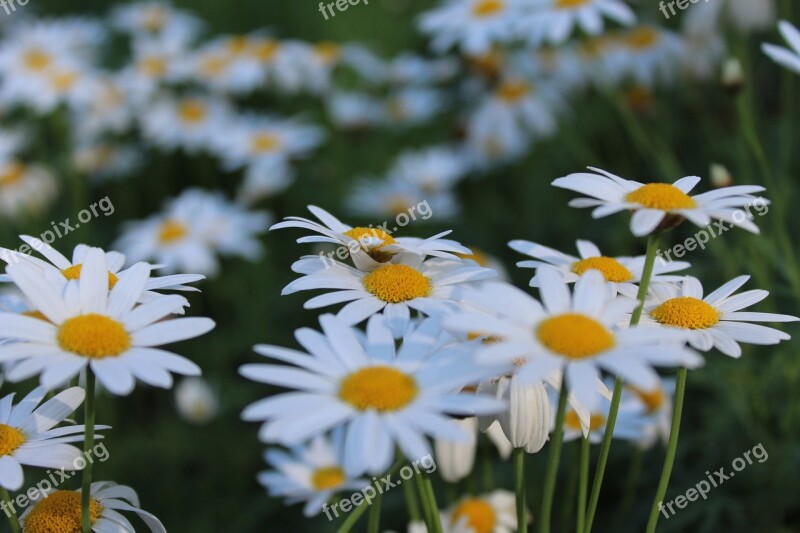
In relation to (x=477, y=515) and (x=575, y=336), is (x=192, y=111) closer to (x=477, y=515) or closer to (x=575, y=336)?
(x=477, y=515)

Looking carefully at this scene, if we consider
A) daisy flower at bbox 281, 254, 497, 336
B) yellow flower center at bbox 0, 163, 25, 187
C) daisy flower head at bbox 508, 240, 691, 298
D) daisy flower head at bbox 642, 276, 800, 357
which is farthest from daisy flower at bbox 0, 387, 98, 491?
yellow flower center at bbox 0, 163, 25, 187

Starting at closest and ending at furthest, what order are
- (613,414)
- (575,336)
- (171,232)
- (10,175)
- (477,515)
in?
1. (575,336)
2. (613,414)
3. (477,515)
4. (171,232)
5. (10,175)

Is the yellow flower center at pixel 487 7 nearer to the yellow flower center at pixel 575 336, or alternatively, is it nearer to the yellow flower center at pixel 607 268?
the yellow flower center at pixel 607 268

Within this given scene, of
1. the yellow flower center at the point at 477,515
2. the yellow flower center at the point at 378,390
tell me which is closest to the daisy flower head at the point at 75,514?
the yellow flower center at the point at 378,390

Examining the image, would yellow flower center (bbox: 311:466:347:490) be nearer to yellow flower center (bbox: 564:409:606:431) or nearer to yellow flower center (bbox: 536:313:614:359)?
yellow flower center (bbox: 564:409:606:431)

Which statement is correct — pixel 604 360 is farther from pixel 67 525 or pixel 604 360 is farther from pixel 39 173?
pixel 39 173

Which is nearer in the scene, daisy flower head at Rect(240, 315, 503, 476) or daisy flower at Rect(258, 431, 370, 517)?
daisy flower head at Rect(240, 315, 503, 476)

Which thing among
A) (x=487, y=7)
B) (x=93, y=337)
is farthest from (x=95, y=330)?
(x=487, y=7)
